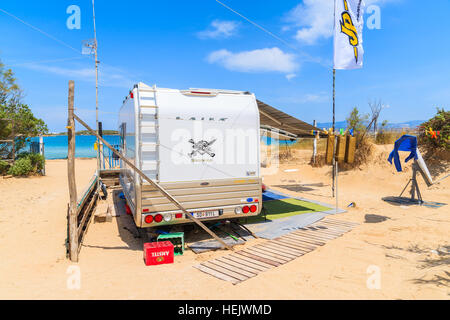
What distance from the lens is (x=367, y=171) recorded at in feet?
47.8

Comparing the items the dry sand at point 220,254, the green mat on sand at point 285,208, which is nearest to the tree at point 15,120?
the dry sand at point 220,254

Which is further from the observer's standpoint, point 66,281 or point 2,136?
point 2,136

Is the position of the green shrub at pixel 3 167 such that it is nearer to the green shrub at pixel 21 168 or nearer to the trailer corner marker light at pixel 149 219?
the green shrub at pixel 21 168

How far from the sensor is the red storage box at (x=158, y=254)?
5102 millimetres

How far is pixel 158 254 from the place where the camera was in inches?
203

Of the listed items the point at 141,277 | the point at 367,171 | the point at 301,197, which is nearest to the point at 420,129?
the point at 367,171

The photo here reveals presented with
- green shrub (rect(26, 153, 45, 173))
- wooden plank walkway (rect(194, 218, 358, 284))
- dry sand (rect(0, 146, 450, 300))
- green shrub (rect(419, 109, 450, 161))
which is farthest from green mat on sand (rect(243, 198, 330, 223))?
green shrub (rect(26, 153, 45, 173))

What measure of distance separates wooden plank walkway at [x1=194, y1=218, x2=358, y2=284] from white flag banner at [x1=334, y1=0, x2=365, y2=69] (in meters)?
6.14

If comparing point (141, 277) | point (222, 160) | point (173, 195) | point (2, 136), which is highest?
point (2, 136)

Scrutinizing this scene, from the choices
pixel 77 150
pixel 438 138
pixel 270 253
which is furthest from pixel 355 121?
pixel 77 150

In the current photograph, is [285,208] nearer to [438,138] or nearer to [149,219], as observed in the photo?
[149,219]

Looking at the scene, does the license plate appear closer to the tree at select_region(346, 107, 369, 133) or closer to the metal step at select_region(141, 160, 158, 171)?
the metal step at select_region(141, 160, 158, 171)
